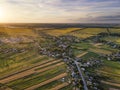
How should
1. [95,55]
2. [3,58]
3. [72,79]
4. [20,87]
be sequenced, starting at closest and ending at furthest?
[20,87]
[72,79]
[3,58]
[95,55]

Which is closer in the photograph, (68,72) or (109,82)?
(109,82)

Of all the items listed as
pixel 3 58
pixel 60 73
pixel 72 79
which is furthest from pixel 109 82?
pixel 3 58

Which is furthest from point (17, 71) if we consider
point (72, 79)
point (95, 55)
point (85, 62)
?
point (95, 55)

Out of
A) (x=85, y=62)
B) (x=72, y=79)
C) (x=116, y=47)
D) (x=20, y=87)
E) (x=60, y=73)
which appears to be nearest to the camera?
(x=20, y=87)

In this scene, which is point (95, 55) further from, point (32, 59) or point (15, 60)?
→ point (15, 60)

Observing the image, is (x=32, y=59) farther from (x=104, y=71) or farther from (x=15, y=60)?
(x=104, y=71)

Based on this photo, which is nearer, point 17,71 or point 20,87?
point 20,87

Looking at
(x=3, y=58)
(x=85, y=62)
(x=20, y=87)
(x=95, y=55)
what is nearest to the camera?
(x=20, y=87)

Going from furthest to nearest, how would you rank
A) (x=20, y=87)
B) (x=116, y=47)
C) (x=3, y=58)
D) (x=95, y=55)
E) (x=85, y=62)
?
(x=116, y=47) < (x=95, y=55) < (x=3, y=58) < (x=85, y=62) < (x=20, y=87)
